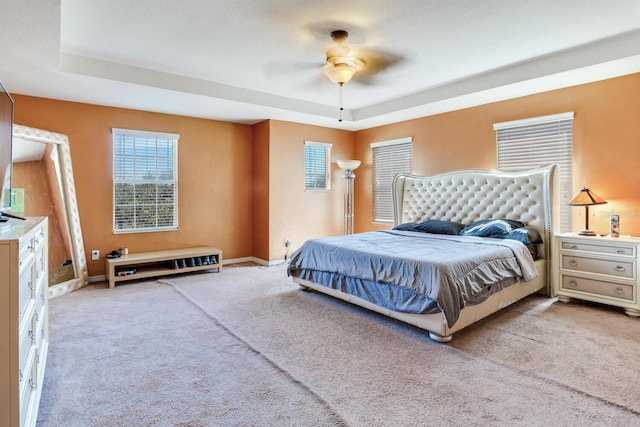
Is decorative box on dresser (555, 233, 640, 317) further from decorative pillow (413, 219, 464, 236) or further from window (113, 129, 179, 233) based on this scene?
window (113, 129, 179, 233)

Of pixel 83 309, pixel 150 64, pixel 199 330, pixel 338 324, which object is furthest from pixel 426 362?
pixel 150 64

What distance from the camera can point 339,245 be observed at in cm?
381

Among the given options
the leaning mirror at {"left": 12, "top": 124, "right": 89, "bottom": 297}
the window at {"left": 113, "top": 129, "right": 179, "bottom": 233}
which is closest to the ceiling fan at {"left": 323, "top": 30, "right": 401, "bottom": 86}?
the window at {"left": 113, "top": 129, "right": 179, "bottom": 233}

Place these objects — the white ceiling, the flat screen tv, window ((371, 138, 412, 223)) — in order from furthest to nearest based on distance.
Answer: window ((371, 138, 412, 223))
the white ceiling
the flat screen tv

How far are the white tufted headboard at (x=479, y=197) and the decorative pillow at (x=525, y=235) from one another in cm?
15

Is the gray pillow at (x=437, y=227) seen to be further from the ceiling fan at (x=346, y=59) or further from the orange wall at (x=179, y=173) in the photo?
the orange wall at (x=179, y=173)

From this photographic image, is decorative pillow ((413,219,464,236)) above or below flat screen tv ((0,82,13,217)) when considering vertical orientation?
below

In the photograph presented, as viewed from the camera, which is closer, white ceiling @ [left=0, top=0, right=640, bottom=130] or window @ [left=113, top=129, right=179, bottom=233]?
white ceiling @ [left=0, top=0, right=640, bottom=130]

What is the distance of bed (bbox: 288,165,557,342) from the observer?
9.39 ft

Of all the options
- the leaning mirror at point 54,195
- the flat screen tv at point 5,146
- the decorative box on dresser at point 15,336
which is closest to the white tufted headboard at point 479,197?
the leaning mirror at point 54,195

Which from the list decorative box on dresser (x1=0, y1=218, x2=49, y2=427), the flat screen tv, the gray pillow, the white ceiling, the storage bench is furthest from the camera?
the gray pillow

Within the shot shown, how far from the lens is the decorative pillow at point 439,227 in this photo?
469cm

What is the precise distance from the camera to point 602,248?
3.59 m

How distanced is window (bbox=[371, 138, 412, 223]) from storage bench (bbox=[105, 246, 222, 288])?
3.00 meters
